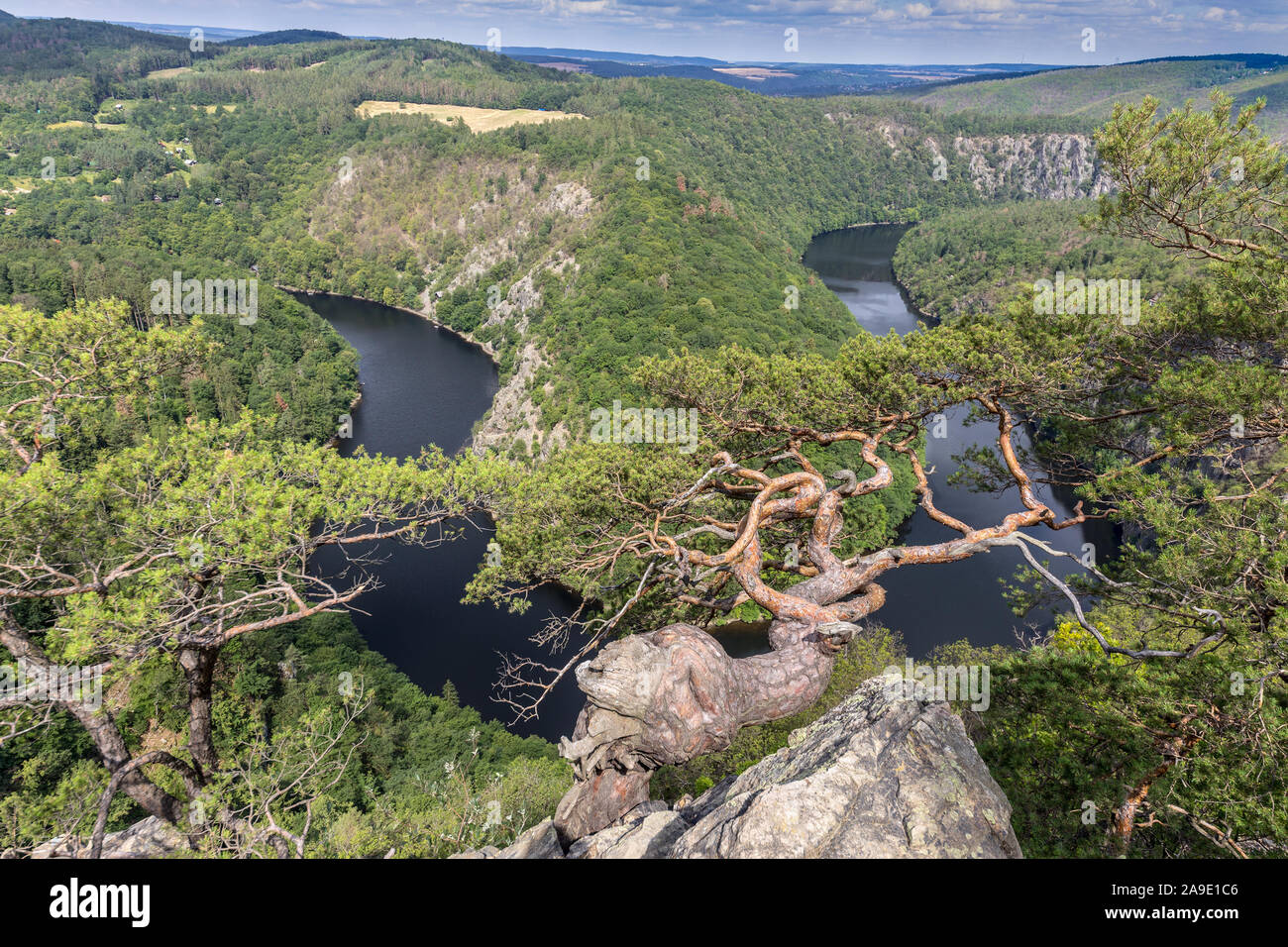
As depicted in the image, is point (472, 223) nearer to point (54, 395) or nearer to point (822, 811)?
point (54, 395)

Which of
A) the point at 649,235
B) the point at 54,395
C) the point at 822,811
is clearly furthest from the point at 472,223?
the point at 822,811

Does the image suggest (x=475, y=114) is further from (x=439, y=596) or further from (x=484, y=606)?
(x=484, y=606)

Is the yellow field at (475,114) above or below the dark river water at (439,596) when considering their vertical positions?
above

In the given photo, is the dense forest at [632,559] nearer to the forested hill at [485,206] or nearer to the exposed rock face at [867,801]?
the exposed rock face at [867,801]

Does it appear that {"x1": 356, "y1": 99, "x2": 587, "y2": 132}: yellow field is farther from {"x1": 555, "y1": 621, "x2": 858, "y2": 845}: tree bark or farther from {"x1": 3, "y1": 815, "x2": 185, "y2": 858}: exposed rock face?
{"x1": 555, "y1": 621, "x2": 858, "y2": 845}: tree bark

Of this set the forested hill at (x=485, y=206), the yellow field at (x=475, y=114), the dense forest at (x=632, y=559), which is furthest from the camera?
the yellow field at (x=475, y=114)

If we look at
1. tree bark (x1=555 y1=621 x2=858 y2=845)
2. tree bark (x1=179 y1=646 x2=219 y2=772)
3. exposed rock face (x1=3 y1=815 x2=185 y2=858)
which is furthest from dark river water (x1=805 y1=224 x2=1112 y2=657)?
exposed rock face (x1=3 y1=815 x2=185 y2=858)

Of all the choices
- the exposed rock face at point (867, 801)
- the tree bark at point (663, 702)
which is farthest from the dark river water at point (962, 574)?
the exposed rock face at point (867, 801)

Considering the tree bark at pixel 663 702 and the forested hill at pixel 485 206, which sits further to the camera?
the forested hill at pixel 485 206
